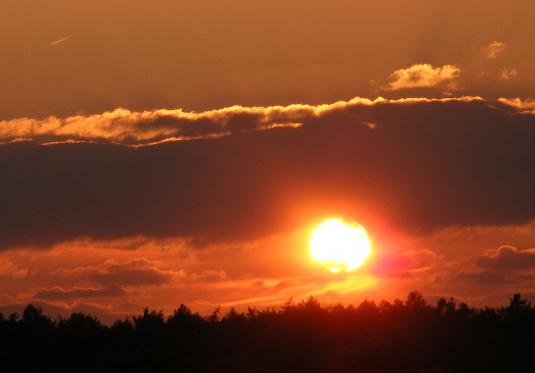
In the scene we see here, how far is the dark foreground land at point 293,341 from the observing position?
79.1 metres

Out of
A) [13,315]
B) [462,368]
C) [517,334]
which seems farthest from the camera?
[13,315]

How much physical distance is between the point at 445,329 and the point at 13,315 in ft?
99.0

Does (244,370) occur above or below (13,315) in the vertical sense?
below

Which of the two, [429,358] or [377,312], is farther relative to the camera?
[377,312]

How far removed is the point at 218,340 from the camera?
83812 millimetres

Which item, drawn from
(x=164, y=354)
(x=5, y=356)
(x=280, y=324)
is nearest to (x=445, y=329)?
(x=280, y=324)

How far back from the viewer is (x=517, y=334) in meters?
83.4

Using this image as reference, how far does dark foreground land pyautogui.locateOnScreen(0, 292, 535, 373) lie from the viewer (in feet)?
260

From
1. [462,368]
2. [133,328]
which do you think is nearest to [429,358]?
[462,368]

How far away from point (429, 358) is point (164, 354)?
1604 cm

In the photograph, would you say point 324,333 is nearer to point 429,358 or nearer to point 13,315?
point 429,358

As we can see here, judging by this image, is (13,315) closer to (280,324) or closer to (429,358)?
(280,324)

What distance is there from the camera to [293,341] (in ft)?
272

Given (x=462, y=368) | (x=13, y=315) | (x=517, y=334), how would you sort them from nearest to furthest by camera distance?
(x=462, y=368) → (x=517, y=334) → (x=13, y=315)
